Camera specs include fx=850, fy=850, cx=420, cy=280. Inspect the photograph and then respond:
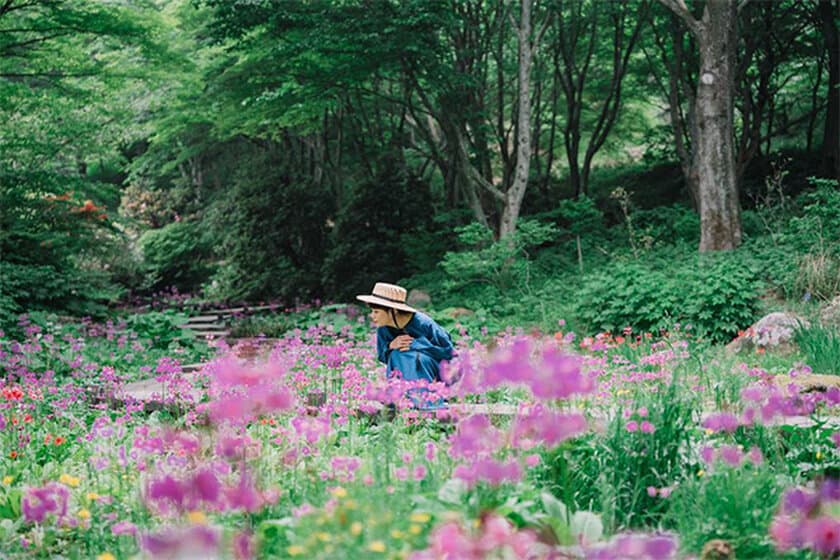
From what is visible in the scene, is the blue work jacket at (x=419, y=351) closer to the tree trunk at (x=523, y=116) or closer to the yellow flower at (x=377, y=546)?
the yellow flower at (x=377, y=546)

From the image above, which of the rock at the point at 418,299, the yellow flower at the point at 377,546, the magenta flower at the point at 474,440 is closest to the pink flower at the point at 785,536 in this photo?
the magenta flower at the point at 474,440

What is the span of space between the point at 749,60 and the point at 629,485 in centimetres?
1359

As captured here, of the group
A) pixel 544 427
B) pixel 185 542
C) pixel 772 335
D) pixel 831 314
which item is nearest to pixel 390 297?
pixel 544 427

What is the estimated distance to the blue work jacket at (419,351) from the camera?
527 cm

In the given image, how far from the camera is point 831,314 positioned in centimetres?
788

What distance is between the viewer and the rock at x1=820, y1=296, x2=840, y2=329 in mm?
7621

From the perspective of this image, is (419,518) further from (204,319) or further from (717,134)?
(204,319)

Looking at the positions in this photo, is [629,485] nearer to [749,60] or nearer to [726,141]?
[726,141]

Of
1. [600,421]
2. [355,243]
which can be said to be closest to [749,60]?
[355,243]

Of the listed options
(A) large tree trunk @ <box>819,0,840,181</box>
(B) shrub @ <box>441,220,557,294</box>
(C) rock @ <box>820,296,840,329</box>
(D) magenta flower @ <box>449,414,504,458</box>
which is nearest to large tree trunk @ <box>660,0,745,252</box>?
(B) shrub @ <box>441,220,557,294</box>

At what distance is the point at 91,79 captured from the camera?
13391 mm

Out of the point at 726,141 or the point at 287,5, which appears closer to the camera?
the point at 726,141

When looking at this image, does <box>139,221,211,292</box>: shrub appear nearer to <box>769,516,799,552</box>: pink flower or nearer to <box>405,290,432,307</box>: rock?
<box>405,290,432,307</box>: rock

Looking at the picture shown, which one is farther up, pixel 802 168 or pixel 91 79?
pixel 91 79
